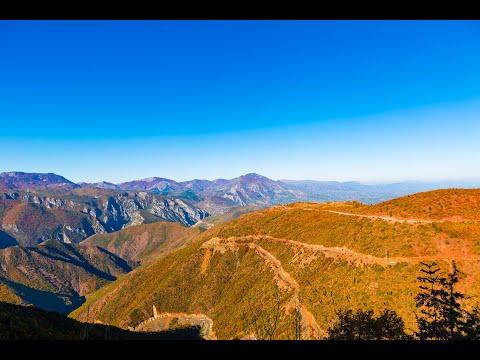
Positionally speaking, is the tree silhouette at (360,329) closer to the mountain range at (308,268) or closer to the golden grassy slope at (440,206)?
the mountain range at (308,268)

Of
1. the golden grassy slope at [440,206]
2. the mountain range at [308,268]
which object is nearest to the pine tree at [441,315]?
the mountain range at [308,268]

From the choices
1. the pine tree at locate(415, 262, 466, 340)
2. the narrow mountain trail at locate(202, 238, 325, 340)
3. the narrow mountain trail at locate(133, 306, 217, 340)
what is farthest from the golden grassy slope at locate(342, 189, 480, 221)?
the narrow mountain trail at locate(133, 306, 217, 340)

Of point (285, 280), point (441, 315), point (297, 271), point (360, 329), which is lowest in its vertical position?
point (285, 280)

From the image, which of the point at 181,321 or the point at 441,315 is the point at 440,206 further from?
the point at 181,321

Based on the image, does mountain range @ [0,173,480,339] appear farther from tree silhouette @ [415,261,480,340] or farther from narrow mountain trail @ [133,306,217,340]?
tree silhouette @ [415,261,480,340]

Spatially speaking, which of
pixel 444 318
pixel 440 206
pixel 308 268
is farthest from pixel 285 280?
pixel 444 318
